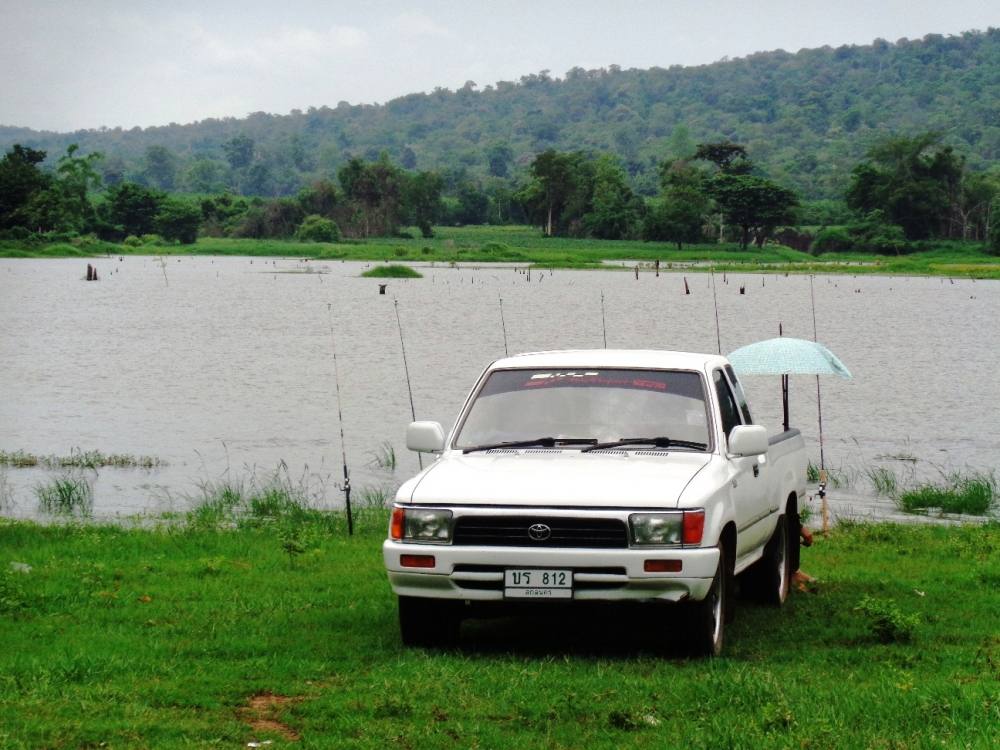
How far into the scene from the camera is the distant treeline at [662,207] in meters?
163

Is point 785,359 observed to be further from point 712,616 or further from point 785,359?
point 712,616

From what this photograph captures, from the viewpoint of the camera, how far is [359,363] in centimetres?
5222

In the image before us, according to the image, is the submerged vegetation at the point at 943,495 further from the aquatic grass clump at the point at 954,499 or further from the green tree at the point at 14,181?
the green tree at the point at 14,181

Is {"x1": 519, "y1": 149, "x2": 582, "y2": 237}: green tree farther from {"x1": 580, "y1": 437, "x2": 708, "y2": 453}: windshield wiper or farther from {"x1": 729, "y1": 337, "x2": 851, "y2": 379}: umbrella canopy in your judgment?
{"x1": 580, "y1": 437, "x2": 708, "y2": 453}: windshield wiper

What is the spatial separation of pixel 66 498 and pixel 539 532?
13.3m

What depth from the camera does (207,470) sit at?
84.9ft

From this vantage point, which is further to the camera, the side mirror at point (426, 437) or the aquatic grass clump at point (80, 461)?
the aquatic grass clump at point (80, 461)

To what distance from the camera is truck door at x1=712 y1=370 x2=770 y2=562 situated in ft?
31.2

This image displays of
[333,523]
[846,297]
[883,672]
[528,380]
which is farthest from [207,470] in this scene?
[846,297]

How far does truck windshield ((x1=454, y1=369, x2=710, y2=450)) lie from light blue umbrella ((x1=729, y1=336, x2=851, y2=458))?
5350 millimetres

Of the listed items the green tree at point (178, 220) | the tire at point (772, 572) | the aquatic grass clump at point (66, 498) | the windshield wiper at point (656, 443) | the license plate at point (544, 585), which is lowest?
the aquatic grass clump at point (66, 498)

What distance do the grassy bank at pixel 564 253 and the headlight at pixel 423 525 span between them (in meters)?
130

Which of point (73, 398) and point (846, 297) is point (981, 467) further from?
point (846, 297)

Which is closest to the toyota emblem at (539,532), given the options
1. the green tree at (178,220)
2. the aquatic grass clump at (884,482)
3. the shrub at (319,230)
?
the aquatic grass clump at (884,482)
